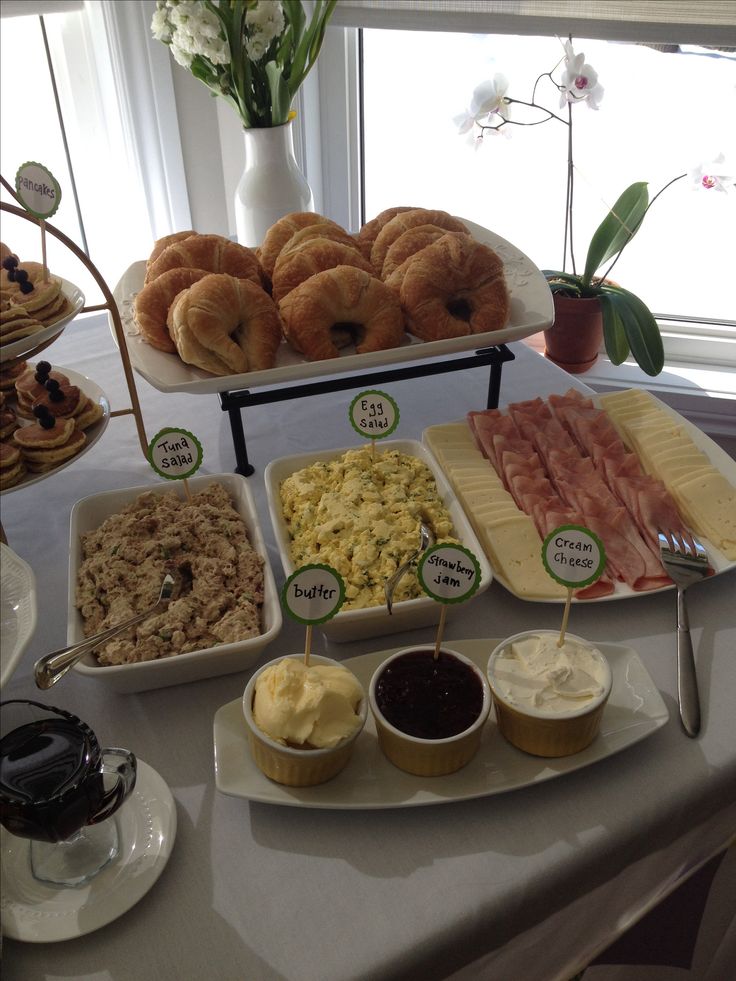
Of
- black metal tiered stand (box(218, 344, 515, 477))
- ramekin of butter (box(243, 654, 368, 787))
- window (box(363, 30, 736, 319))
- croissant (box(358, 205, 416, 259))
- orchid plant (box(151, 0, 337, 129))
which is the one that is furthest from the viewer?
window (box(363, 30, 736, 319))

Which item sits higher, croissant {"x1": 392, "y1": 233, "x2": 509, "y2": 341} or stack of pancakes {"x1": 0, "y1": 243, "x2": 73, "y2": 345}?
stack of pancakes {"x1": 0, "y1": 243, "x2": 73, "y2": 345}

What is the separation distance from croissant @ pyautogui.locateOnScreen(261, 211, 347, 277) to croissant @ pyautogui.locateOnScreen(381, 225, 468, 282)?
5.1 inches

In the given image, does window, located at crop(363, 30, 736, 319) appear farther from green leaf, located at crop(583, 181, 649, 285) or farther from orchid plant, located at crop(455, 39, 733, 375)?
green leaf, located at crop(583, 181, 649, 285)

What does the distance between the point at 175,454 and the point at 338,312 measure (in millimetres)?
349

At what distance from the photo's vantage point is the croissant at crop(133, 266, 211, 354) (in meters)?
1.19

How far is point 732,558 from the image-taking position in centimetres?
103

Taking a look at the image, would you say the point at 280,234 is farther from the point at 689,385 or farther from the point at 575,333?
the point at 689,385

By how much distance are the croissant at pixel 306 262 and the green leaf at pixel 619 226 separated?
3.36ft

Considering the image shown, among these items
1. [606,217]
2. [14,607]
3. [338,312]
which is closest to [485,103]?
[606,217]

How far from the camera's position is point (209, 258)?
1.28 m

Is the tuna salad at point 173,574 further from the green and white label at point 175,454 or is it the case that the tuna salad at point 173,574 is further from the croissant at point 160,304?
the croissant at point 160,304

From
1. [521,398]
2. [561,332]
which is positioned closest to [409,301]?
[521,398]

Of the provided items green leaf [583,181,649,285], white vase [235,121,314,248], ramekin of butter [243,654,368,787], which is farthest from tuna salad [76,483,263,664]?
green leaf [583,181,649,285]

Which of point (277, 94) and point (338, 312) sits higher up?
point (277, 94)
